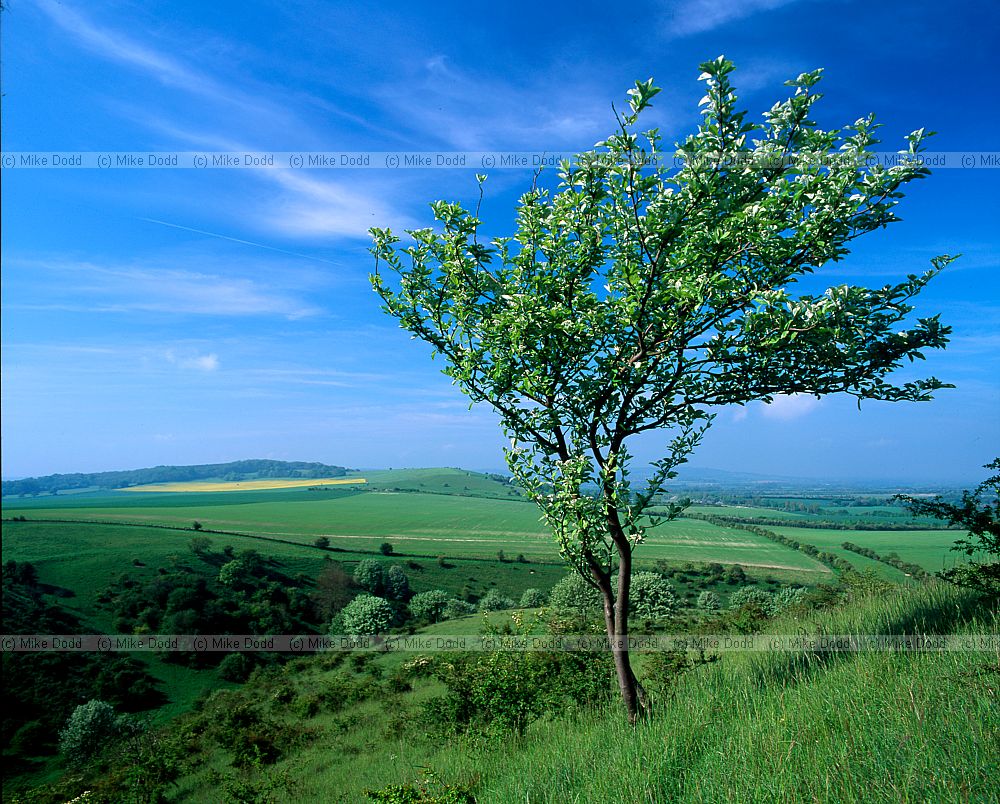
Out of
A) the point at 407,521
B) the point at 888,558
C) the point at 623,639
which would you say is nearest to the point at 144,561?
the point at 407,521

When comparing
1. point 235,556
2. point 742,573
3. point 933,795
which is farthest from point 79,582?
point 933,795

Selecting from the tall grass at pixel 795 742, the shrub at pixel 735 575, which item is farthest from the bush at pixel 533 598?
the tall grass at pixel 795 742

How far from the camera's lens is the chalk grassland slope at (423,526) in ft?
252

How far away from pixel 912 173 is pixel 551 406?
4.87 metres

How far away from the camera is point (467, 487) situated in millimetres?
158750

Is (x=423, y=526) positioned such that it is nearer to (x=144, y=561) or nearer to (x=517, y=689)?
(x=144, y=561)

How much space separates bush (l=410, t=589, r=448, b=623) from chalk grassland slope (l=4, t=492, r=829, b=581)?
1654 cm

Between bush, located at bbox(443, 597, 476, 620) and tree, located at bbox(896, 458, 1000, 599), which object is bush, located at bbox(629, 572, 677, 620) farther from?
bush, located at bbox(443, 597, 476, 620)

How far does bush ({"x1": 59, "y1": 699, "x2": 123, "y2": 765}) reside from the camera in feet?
→ 137

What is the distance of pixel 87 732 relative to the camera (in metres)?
42.8

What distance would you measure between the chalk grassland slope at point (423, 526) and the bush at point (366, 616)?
22.4 meters

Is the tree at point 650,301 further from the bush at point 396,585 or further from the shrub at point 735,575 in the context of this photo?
the bush at point 396,585

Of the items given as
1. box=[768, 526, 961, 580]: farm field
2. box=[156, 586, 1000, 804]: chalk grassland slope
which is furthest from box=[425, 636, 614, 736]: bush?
box=[768, 526, 961, 580]: farm field

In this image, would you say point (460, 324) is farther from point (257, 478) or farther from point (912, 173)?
point (257, 478)
